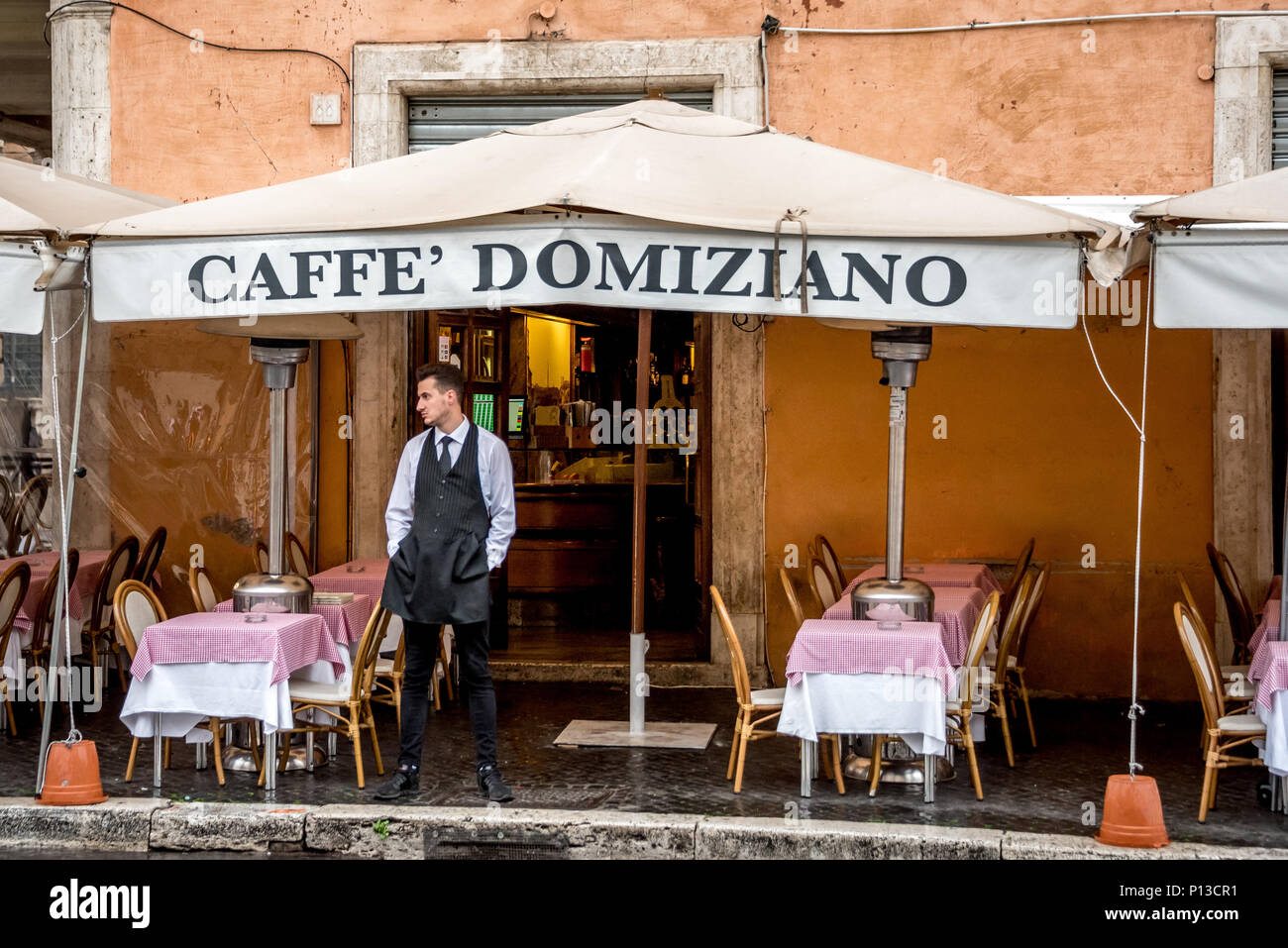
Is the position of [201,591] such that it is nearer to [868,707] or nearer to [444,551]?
[444,551]

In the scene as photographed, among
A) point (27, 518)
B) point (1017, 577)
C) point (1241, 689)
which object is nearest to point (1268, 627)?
point (1241, 689)

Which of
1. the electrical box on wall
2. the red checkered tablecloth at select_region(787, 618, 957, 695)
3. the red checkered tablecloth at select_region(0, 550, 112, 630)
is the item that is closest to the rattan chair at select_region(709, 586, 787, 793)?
the red checkered tablecloth at select_region(787, 618, 957, 695)

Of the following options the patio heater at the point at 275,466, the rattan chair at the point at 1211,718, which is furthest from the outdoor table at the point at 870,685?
the patio heater at the point at 275,466

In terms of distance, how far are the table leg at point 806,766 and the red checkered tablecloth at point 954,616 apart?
692 millimetres

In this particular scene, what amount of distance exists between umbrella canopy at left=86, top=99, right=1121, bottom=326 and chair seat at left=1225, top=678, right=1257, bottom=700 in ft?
7.35

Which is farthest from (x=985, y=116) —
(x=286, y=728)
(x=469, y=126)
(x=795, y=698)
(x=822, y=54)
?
(x=286, y=728)

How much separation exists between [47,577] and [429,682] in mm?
3296

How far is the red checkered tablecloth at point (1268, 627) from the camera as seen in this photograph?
6805mm

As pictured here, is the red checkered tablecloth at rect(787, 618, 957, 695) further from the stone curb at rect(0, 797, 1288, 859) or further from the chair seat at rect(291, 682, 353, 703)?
the chair seat at rect(291, 682, 353, 703)

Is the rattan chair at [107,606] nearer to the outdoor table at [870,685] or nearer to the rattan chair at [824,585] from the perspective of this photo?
the rattan chair at [824,585]

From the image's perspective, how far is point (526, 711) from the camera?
28.0 ft

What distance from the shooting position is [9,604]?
7.67 m

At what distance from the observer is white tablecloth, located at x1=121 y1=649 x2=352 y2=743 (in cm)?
650
